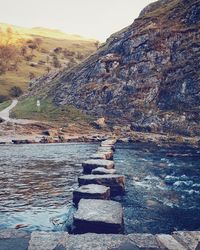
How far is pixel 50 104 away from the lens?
209 ft

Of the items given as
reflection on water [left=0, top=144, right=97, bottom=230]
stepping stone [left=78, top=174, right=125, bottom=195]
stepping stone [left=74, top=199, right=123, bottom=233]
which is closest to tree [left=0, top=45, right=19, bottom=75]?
reflection on water [left=0, top=144, right=97, bottom=230]

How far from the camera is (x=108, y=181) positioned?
14594mm

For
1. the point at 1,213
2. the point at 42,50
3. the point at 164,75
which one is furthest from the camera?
the point at 42,50

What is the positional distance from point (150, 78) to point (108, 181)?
4241cm

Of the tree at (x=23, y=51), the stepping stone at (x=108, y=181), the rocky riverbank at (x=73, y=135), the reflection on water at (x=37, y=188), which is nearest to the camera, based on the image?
the reflection on water at (x=37, y=188)

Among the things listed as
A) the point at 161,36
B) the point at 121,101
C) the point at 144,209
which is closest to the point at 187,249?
the point at 144,209

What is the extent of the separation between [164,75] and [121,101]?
798 centimetres

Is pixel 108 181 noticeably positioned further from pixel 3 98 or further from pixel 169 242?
pixel 3 98

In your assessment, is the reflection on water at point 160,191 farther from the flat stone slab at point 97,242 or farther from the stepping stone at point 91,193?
the flat stone slab at point 97,242

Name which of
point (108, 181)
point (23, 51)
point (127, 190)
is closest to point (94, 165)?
point (127, 190)

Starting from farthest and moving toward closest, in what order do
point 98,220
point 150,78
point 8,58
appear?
point 8,58 < point 150,78 < point 98,220

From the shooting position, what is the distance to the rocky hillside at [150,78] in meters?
47.0

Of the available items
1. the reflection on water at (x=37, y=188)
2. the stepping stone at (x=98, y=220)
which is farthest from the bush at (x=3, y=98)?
the stepping stone at (x=98, y=220)

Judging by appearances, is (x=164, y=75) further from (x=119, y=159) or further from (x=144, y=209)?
(x=144, y=209)
